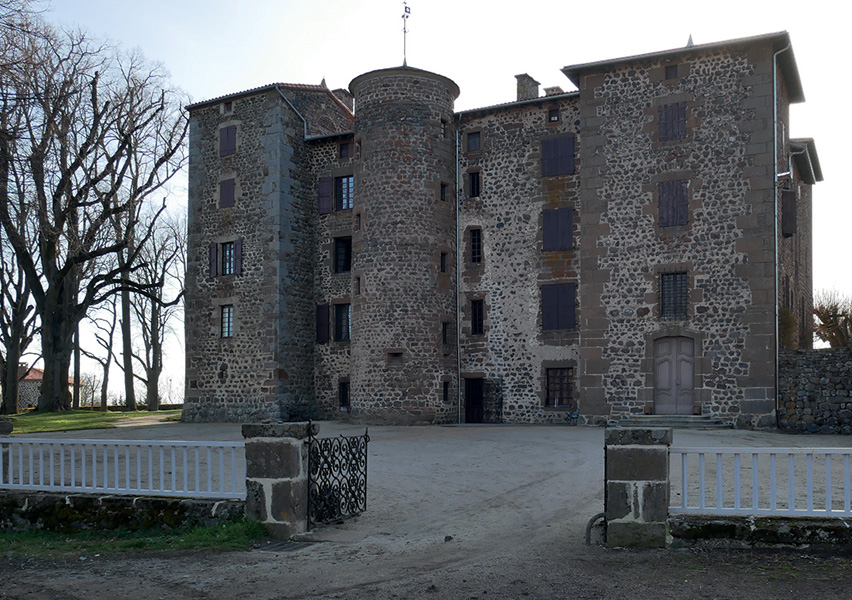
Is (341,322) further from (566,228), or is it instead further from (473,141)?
(566,228)

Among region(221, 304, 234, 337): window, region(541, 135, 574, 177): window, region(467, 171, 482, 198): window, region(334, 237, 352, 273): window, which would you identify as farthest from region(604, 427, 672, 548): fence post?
region(221, 304, 234, 337): window

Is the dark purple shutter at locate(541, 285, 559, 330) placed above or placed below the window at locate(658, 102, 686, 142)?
below

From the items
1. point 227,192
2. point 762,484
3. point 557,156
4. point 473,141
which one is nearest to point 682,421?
point 557,156

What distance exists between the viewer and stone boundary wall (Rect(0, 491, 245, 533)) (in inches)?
360

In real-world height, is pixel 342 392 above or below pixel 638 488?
below

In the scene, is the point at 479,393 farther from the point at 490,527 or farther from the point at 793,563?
the point at 793,563

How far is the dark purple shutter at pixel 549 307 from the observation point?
26016mm

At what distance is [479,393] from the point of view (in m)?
27.3

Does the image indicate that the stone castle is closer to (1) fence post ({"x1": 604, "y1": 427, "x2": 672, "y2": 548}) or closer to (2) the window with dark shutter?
(2) the window with dark shutter

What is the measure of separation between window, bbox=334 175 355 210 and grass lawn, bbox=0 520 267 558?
20753 millimetres

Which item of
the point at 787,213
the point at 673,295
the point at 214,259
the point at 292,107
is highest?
the point at 292,107

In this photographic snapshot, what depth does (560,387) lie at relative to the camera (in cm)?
2598

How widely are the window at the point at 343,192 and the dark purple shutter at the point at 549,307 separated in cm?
773

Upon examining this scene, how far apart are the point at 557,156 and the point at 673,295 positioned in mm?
5899
